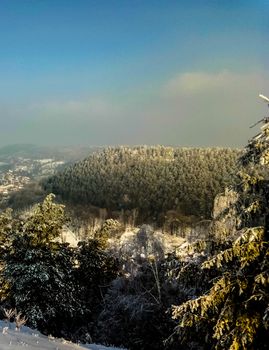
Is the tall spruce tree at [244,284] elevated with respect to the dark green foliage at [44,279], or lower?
elevated

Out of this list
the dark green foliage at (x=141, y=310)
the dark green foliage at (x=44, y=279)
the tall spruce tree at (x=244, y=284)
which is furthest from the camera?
the dark green foliage at (x=44, y=279)

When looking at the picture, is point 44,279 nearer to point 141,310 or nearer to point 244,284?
point 141,310

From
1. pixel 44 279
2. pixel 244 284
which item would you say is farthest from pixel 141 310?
pixel 244 284

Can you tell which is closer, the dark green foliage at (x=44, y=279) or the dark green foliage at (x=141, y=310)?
the dark green foliage at (x=141, y=310)

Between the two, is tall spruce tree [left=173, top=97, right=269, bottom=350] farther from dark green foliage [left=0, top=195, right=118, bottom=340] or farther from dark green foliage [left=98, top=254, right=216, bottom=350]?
dark green foliage [left=0, top=195, right=118, bottom=340]

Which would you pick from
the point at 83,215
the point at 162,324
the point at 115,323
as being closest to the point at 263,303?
the point at 162,324

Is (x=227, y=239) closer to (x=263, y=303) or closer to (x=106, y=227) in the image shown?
(x=263, y=303)

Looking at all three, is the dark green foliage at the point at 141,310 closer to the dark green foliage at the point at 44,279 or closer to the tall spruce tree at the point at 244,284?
the dark green foliage at the point at 44,279

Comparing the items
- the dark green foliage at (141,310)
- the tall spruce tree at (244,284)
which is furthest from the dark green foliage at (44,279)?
the tall spruce tree at (244,284)
